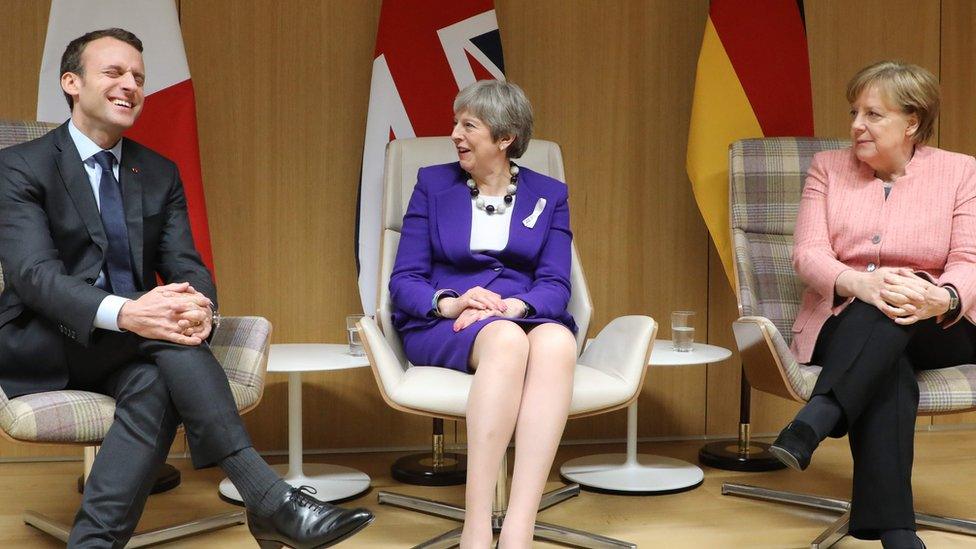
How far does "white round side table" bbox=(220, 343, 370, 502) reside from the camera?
2730 mm

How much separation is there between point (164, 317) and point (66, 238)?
0.38 meters

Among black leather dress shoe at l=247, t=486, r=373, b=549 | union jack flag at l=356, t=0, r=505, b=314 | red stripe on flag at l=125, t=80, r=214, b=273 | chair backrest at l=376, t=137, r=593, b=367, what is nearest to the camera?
black leather dress shoe at l=247, t=486, r=373, b=549

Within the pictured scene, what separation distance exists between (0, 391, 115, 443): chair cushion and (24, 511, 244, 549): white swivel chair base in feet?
1.45

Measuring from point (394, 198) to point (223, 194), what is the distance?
2.55 feet

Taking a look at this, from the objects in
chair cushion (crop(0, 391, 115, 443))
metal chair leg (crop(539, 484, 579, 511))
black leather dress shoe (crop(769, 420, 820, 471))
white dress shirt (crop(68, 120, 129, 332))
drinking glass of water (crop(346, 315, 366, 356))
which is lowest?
metal chair leg (crop(539, 484, 579, 511))

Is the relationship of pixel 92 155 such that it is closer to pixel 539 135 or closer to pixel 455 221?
pixel 455 221

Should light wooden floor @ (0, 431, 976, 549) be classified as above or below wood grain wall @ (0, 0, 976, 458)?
below

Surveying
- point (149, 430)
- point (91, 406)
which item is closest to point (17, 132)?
point (91, 406)

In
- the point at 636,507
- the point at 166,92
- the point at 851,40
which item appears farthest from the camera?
the point at 851,40

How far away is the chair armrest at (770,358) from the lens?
2367 millimetres

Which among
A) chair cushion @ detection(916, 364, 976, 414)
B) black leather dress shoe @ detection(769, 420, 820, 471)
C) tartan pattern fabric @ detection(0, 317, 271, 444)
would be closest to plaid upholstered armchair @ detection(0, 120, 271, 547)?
tartan pattern fabric @ detection(0, 317, 271, 444)

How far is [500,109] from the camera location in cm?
257

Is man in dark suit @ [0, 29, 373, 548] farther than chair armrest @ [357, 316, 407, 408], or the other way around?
chair armrest @ [357, 316, 407, 408]

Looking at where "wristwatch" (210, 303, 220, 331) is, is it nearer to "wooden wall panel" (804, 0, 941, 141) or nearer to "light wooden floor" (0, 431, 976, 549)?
"light wooden floor" (0, 431, 976, 549)
